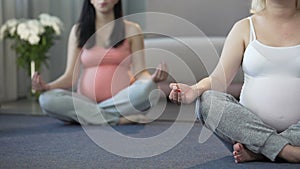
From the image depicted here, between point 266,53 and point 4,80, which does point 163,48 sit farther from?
point 266,53

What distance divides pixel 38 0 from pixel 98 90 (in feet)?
4.24

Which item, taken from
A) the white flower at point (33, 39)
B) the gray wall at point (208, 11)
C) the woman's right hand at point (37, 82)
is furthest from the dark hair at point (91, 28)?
the gray wall at point (208, 11)

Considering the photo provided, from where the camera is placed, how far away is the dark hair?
2.06 m

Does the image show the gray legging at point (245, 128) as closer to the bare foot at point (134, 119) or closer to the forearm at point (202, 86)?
the forearm at point (202, 86)

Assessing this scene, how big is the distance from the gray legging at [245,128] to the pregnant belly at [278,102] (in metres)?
0.04

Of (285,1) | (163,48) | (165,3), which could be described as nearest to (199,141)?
(285,1)

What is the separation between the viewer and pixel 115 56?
6.66 feet

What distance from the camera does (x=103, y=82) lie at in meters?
2.02

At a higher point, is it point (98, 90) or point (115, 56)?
point (115, 56)

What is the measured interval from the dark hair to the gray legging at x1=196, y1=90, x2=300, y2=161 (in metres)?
0.88

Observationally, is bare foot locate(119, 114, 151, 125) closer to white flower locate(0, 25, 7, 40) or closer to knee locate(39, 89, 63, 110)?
knee locate(39, 89, 63, 110)

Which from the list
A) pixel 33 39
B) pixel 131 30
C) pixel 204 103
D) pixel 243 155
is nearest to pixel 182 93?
pixel 204 103

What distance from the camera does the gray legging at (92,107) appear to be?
1.94 metres

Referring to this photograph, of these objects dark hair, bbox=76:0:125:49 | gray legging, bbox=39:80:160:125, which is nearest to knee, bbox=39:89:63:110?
gray legging, bbox=39:80:160:125
